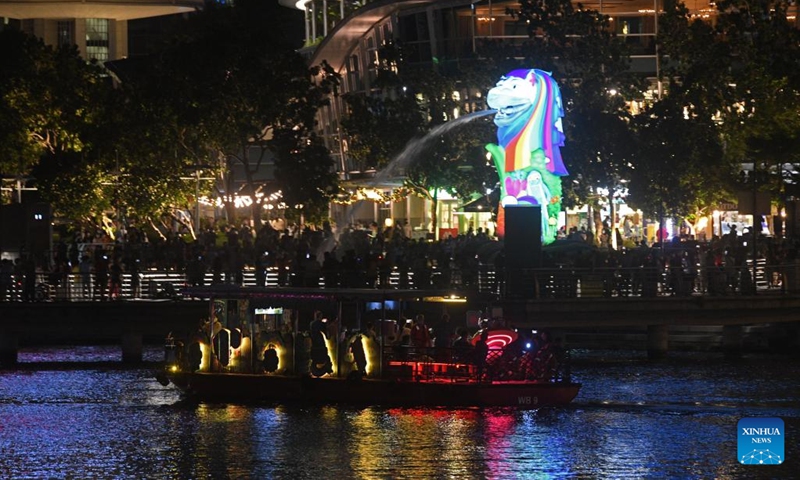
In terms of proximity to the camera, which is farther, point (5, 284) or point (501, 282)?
point (5, 284)

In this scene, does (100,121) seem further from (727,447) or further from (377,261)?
(727,447)

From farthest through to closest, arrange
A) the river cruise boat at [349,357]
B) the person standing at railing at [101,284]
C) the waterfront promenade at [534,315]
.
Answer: the person standing at railing at [101,284] → the waterfront promenade at [534,315] → the river cruise boat at [349,357]

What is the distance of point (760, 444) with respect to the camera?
31.1 metres

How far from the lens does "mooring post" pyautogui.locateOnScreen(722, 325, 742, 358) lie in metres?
52.6

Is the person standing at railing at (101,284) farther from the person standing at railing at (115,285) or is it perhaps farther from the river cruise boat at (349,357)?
the river cruise boat at (349,357)

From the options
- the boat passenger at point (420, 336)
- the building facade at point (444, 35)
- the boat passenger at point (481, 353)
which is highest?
the building facade at point (444, 35)

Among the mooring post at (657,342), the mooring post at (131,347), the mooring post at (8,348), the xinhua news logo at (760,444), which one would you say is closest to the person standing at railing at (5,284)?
the mooring post at (8,348)

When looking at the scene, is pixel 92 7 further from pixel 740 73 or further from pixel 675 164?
pixel 675 164

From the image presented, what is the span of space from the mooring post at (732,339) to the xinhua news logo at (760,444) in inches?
776

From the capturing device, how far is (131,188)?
65625 millimetres

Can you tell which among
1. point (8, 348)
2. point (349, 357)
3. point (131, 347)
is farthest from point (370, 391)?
point (8, 348)

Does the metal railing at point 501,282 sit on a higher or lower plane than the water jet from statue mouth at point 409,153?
lower

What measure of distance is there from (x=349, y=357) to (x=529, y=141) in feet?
63.5

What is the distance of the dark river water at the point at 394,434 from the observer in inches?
1258
